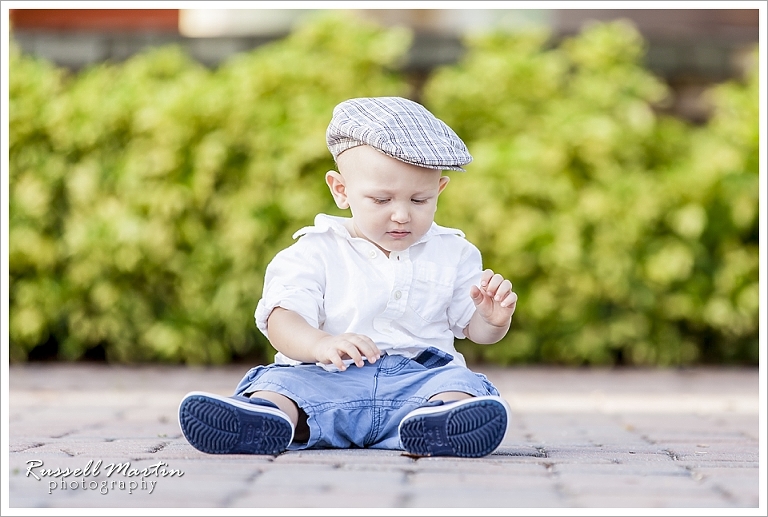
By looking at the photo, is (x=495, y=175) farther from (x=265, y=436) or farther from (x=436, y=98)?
(x=265, y=436)

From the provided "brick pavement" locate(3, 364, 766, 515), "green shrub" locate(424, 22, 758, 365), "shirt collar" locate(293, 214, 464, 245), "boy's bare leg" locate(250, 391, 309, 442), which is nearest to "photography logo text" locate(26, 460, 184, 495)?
Answer: "brick pavement" locate(3, 364, 766, 515)

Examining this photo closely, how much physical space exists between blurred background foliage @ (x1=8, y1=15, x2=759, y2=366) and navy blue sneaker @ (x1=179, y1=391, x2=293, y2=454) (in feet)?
A: 11.5

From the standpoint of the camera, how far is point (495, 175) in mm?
6238

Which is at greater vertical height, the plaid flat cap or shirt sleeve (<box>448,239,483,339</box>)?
the plaid flat cap

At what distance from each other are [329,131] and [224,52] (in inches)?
168

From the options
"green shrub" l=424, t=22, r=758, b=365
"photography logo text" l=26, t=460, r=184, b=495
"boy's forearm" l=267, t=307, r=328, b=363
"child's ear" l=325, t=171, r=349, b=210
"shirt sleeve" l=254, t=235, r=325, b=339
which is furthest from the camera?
"green shrub" l=424, t=22, r=758, b=365

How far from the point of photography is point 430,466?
246cm

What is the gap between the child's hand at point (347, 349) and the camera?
2.62 metres

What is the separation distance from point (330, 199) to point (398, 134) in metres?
3.37

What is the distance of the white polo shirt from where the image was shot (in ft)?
9.64

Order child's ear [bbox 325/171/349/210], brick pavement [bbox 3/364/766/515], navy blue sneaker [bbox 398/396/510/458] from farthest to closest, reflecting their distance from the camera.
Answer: child's ear [bbox 325/171/349/210] → navy blue sneaker [bbox 398/396/510/458] → brick pavement [bbox 3/364/766/515]

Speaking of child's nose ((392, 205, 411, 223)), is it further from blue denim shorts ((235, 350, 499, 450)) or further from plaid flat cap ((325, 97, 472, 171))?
blue denim shorts ((235, 350, 499, 450))

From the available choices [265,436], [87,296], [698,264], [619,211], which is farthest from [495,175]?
[265,436]

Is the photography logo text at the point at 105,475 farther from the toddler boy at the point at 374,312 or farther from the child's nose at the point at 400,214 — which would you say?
the child's nose at the point at 400,214
